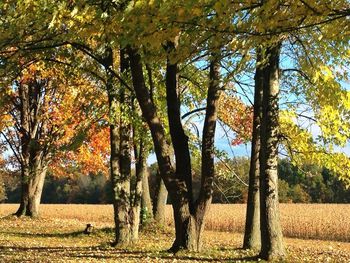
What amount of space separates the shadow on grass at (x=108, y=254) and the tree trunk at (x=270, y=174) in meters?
0.59

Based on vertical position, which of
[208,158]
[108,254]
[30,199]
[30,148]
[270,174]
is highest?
[30,148]

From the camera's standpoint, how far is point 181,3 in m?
4.89

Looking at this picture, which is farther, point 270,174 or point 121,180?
point 121,180

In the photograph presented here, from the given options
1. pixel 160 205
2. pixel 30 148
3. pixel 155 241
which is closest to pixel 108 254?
pixel 155 241

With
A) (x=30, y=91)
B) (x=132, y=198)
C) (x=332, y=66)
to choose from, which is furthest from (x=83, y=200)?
(x=332, y=66)

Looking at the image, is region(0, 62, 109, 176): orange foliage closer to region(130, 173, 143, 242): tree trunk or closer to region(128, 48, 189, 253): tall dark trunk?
region(130, 173, 143, 242): tree trunk

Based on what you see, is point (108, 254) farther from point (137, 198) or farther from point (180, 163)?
point (137, 198)

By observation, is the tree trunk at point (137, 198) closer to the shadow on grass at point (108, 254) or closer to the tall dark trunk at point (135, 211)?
the tall dark trunk at point (135, 211)

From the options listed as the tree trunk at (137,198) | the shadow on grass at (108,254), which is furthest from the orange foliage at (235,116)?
the shadow on grass at (108,254)

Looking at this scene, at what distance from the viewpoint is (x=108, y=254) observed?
12344 mm

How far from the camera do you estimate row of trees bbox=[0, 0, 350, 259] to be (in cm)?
520

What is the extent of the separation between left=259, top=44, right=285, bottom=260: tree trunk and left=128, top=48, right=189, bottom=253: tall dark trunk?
6.11 ft

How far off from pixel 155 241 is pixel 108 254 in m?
4.82

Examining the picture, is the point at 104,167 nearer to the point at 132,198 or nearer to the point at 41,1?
the point at 132,198
